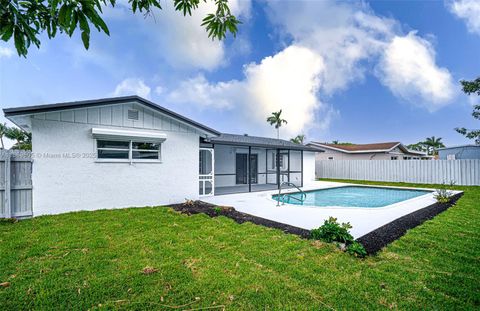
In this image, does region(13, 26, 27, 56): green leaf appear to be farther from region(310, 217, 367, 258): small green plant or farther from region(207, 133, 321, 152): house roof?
region(207, 133, 321, 152): house roof

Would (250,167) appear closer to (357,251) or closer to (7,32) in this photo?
(357,251)

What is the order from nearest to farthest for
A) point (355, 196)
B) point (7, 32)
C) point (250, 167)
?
point (7, 32), point (355, 196), point (250, 167)

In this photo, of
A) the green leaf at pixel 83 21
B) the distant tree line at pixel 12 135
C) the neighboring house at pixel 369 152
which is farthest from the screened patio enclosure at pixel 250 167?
the distant tree line at pixel 12 135

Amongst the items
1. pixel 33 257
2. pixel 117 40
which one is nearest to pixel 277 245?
pixel 33 257

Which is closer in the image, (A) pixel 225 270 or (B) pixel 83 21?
(B) pixel 83 21

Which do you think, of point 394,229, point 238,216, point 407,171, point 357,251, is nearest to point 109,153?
point 238,216

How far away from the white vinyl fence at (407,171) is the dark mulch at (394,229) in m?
12.2

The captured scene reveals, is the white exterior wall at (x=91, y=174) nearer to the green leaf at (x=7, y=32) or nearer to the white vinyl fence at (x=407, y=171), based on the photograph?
the green leaf at (x=7, y=32)

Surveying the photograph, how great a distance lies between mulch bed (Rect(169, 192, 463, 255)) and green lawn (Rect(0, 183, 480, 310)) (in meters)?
0.30

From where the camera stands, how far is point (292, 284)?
3.36 meters

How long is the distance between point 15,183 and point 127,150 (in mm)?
3321

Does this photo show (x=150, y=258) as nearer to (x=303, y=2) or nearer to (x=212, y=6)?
(x=212, y=6)

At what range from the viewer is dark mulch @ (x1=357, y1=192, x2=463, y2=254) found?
4.95 meters

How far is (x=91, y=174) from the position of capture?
823cm
